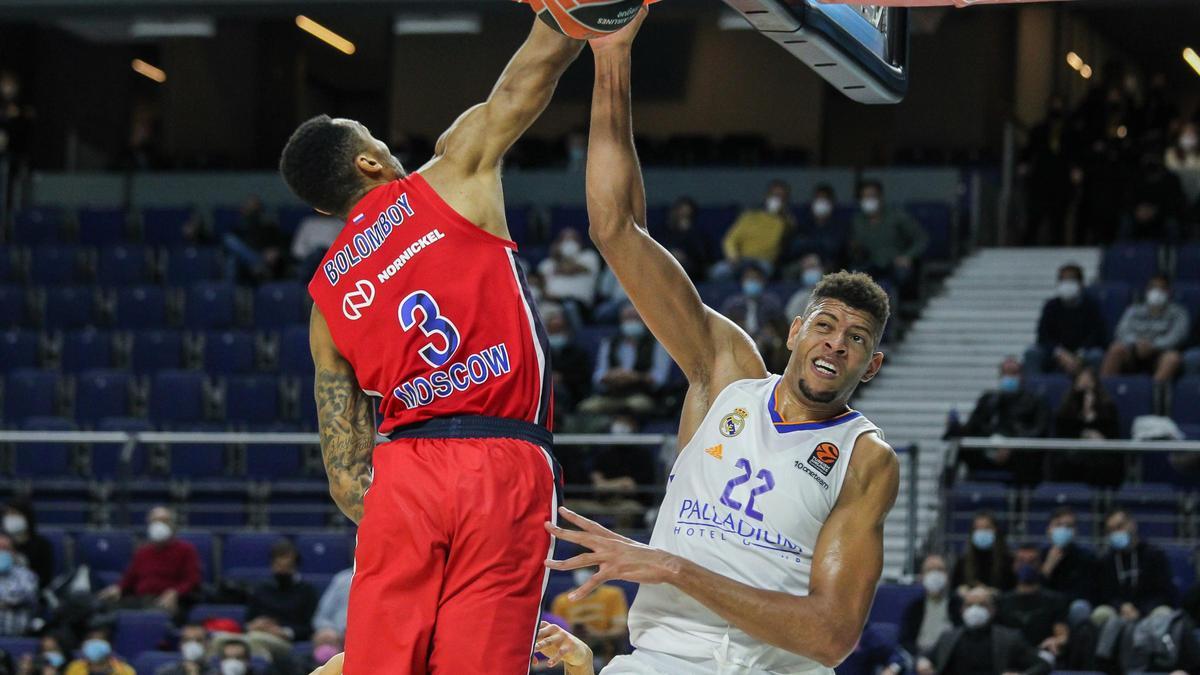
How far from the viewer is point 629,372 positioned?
15.5m

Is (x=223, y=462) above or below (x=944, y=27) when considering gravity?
below

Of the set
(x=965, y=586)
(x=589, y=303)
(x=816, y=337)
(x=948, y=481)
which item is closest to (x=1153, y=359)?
(x=948, y=481)

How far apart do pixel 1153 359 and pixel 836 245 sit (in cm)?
354

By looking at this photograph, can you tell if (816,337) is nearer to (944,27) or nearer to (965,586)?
(965,586)

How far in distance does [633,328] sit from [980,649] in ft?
17.4

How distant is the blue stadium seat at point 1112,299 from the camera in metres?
16.3

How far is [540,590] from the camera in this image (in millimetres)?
5020

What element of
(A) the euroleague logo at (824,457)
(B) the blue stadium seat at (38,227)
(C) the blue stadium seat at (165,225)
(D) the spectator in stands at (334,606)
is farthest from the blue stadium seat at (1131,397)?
(B) the blue stadium seat at (38,227)

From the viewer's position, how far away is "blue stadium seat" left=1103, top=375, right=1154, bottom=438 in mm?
14695

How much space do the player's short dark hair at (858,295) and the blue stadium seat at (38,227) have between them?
17.9m

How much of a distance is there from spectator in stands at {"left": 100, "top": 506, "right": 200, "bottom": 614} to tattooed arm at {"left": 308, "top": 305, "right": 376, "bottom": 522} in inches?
369

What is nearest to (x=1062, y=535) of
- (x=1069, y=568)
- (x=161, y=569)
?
(x=1069, y=568)

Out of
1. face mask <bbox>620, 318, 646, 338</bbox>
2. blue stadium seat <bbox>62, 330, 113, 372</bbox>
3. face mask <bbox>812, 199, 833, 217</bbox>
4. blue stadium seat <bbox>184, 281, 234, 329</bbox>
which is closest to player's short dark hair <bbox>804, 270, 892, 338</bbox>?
face mask <bbox>620, 318, 646, 338</bbox>

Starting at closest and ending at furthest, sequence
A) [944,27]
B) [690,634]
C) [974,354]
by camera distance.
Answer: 1. [690,634]
2. [974,354]
3. [944,27]
